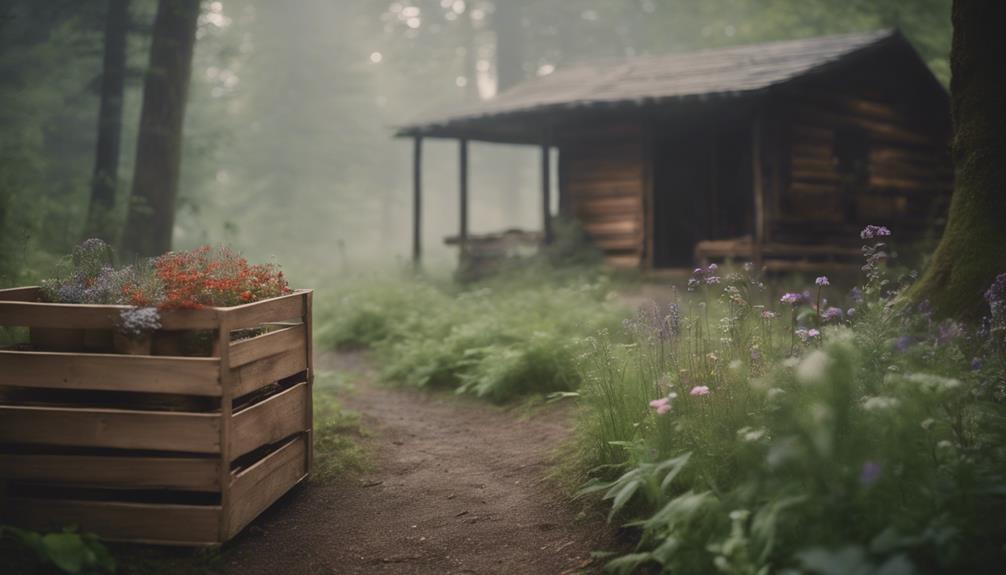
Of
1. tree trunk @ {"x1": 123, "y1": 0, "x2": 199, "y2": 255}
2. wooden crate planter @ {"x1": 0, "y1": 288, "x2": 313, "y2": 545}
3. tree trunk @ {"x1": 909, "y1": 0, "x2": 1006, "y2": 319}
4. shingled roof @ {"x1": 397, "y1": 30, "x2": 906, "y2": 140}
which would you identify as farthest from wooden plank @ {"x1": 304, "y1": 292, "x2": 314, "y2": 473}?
shingled roof @ {"x1": 397, "y1": 30, "x2": 906, "y2": 140}

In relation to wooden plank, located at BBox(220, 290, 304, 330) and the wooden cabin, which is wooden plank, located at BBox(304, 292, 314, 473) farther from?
the wooden cabin

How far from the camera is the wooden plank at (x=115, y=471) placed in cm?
372

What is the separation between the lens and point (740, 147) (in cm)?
1494

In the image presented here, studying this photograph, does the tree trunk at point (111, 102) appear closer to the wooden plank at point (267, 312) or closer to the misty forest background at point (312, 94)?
the misty forest background at point (312, 94)

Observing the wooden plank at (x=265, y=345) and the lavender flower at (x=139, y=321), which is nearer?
the lavender flower at (x=139, y=321)

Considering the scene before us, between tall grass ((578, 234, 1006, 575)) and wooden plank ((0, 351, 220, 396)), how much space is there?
2.18 m

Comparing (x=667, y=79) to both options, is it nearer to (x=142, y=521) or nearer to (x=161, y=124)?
(x=161, y=124)

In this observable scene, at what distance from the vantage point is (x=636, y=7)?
→ 3381 cm

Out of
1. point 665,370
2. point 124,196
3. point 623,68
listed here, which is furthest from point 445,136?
point 665,370

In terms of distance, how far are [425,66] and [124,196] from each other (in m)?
30.7

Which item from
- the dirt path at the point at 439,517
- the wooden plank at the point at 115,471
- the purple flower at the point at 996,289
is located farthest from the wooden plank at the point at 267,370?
the purple flower at the point at 996,289

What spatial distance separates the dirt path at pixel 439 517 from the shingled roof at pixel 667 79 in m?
7.74

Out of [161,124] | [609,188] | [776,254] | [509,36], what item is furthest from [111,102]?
[509,36]

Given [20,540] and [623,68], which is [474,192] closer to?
[623,68]
